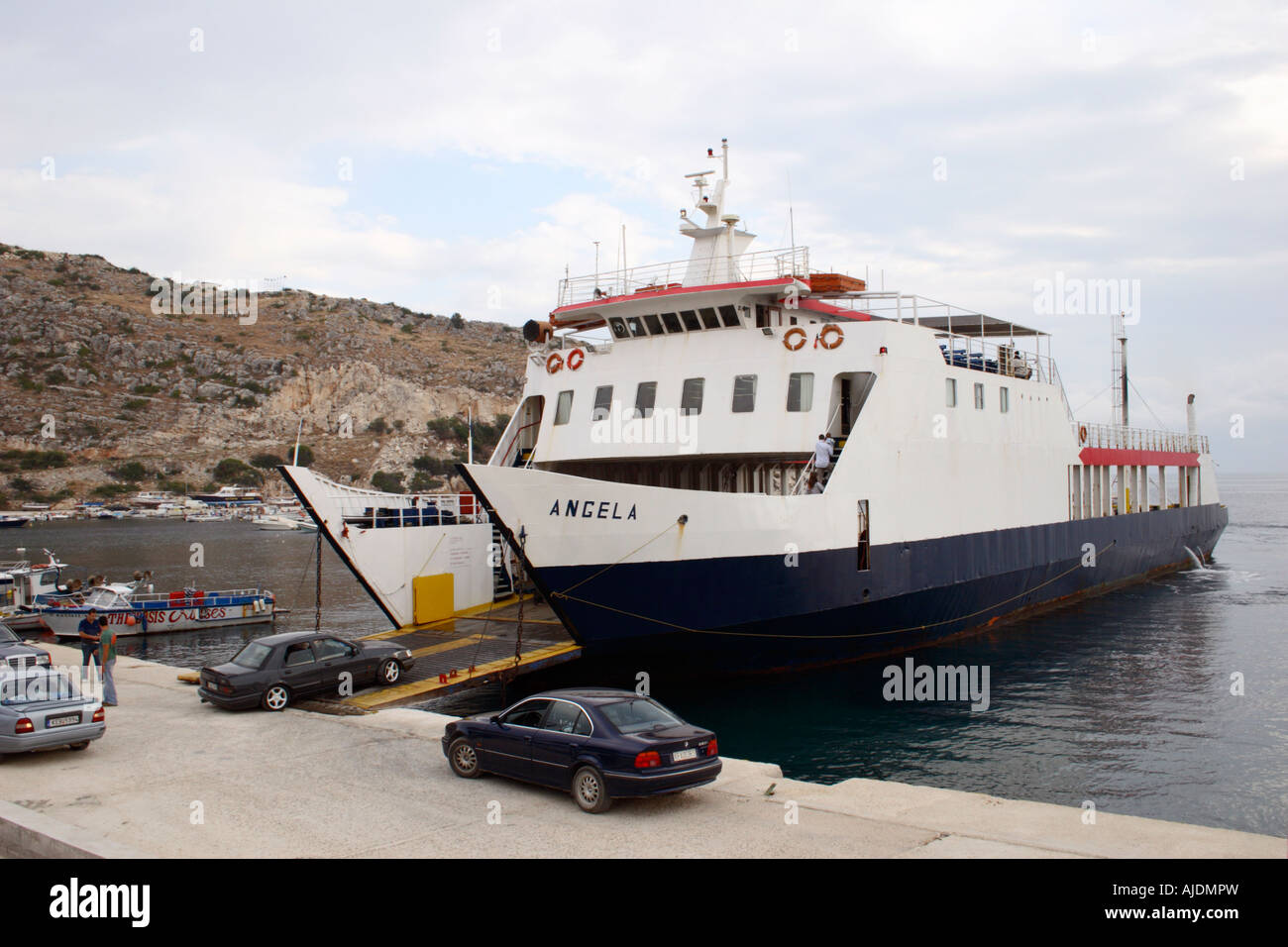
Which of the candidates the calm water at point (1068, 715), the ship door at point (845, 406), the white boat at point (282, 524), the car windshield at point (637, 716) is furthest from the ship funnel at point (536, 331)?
the white boat at point (282, 524)

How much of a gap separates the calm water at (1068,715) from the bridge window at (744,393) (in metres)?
6.06

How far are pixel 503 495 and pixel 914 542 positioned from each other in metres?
10.3

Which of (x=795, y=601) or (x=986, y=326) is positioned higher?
(x=986, y=326)

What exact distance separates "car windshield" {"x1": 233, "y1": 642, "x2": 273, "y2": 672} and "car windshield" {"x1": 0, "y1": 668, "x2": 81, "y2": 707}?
2962 millimetres

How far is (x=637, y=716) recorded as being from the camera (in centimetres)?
1012

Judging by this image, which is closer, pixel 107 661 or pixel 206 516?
pixel 107 661

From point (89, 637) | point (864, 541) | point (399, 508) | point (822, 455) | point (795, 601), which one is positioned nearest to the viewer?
point (89, 637)

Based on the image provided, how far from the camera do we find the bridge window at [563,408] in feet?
74.9

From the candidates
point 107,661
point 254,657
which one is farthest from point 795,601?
point 107,661

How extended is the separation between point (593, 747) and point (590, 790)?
47 cm

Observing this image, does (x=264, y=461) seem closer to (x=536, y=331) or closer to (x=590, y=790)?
(x=536, y=331)

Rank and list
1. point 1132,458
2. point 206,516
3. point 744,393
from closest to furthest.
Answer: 1. point 744,393
2. point 1132,458
3. point 206,516

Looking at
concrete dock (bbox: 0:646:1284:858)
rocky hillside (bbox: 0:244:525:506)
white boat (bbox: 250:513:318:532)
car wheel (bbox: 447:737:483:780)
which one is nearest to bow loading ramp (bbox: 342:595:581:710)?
concrete dock (bbox: 0:646:1284:858)

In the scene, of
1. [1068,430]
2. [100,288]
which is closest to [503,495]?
[1068,430]
